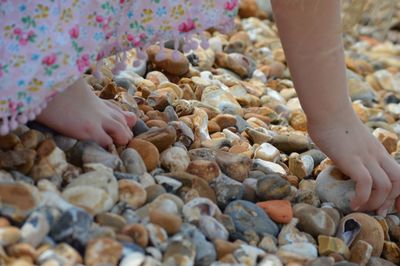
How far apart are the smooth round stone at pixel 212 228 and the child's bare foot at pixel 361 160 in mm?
314

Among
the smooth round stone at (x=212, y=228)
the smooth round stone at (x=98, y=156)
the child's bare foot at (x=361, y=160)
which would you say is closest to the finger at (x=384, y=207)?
the child's bare foot at (x=361, y=160)

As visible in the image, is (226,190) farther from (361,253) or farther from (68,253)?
(68,253)

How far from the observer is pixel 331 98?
138cm

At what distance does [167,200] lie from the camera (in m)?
1.15

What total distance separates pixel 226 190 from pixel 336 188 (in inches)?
9.1

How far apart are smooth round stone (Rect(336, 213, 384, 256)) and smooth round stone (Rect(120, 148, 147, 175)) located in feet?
1.09

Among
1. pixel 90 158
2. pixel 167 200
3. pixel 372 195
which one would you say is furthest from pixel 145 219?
pixel 372 195

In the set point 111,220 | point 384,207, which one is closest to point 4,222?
point 111,220

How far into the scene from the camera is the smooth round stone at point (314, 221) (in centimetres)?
126

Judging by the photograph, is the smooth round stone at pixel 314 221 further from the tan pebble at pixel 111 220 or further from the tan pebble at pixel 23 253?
the tan pebble at pixel 23 253

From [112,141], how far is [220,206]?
0.67ft

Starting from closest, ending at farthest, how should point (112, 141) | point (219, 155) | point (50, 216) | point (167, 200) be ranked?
1. point (50, 216)
2. point (167, 200)
3. point (112, 141)
4. point (219, 155)

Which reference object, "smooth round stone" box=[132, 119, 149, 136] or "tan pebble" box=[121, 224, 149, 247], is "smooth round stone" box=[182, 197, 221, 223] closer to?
"tan pebble" box=[121, 224, 149, 247]

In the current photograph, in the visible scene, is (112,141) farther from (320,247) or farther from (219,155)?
(320,247)
